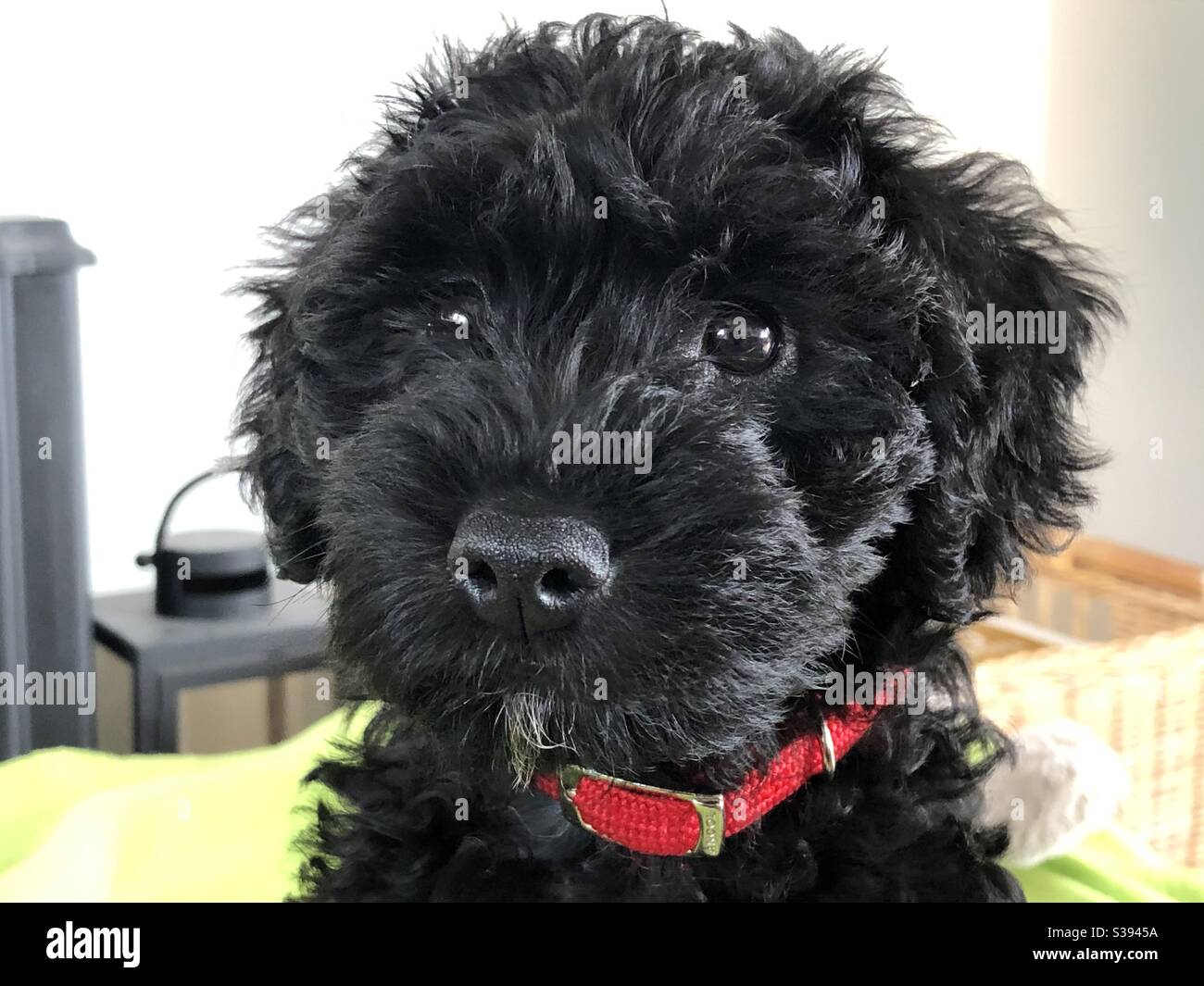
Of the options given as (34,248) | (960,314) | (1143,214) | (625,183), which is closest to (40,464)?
(34,248)

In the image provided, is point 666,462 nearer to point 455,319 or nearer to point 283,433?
point 455,319

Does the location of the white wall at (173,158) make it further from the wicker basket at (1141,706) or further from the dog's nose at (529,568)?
the dog's nose at (529,568)

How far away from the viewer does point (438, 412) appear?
144cm

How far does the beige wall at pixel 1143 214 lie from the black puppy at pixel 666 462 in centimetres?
280

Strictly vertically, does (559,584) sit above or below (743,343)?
below

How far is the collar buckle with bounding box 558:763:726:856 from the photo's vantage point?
1488mm

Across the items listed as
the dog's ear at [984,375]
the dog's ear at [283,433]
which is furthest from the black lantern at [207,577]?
the dog's ear at [984,375]

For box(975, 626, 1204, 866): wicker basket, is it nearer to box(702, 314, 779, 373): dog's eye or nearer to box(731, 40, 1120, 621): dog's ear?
box(731, 40, 1120, 621): dog's ear

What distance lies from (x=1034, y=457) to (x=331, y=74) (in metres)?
2.52

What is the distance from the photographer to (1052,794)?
2301 mm

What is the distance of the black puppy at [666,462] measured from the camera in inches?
51.5

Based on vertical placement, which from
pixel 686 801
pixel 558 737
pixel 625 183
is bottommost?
pixel 686 801

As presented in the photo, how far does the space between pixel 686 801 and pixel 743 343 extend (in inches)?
22.6
